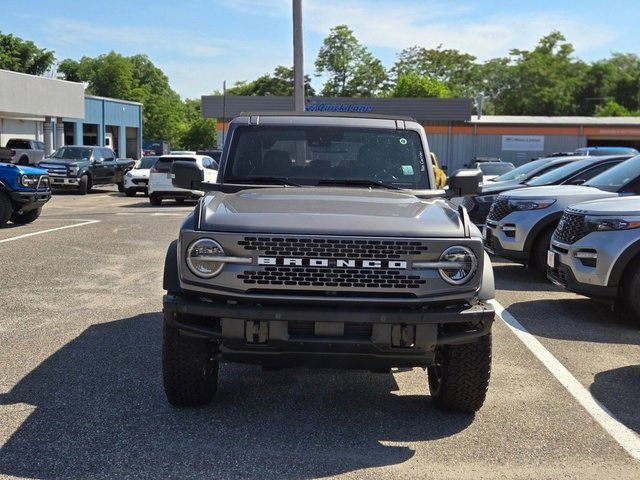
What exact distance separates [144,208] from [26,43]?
77.3 meters

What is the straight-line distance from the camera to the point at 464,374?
15.6ft

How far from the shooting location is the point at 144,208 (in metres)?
22.3

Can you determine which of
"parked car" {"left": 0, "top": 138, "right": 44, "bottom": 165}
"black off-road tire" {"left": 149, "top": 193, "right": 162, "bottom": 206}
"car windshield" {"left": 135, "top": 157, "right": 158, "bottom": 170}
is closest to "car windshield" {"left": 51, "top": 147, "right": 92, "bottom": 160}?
"parked car" {"left": 0, "top": 138, "right": 44, "bottom": 165}

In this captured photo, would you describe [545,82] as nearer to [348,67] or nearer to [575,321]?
[348,67]

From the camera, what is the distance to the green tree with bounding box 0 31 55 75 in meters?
87.8

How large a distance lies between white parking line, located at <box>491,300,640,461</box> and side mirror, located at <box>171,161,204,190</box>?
121 inches

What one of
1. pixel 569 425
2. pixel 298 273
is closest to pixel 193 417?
pixel 298 273

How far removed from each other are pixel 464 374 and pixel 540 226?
5.78 m

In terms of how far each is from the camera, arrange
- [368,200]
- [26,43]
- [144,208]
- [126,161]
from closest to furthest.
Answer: [368,200]
[144,208]
[126,161]
[26,43]

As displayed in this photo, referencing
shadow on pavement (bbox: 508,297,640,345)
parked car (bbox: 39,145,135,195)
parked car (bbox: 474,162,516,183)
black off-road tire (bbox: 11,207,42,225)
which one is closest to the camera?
shadow on pavement (bbox: 508,297,640,345)

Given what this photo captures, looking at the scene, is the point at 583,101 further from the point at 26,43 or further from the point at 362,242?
the point at 362,242

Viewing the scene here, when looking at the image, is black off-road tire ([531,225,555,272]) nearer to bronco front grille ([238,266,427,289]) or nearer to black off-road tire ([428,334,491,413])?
black off-road tire ([428,334,491,413])

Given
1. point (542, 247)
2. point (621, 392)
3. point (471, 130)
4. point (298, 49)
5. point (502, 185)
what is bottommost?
point (621, 392)

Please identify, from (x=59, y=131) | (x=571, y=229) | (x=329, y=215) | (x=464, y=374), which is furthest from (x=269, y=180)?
(x=59, y=131)
